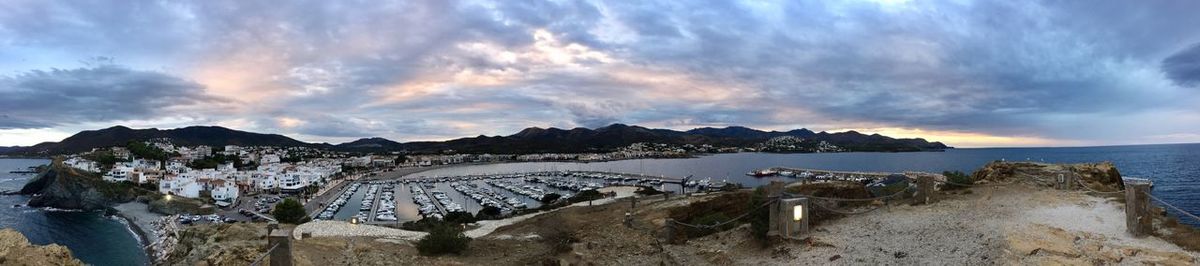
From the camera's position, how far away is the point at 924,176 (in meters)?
13.5

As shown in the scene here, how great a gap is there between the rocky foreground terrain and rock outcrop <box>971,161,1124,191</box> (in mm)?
52

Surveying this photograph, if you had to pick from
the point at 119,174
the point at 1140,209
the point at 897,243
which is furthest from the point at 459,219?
the point at 119,174

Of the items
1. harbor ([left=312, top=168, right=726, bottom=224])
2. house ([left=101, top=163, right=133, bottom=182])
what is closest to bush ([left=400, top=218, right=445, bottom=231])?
harbor ([left=312, top=168, right=726, bottom=224])

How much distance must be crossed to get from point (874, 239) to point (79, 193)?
7067 cm

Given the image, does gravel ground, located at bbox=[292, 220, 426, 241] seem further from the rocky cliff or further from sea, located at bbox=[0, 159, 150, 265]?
the rocky cliff

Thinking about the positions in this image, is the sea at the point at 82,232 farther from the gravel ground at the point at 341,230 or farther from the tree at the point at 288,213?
the gravel ground at the point at 341,230

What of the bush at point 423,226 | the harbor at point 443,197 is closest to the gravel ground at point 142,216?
the harbor at point 443,197

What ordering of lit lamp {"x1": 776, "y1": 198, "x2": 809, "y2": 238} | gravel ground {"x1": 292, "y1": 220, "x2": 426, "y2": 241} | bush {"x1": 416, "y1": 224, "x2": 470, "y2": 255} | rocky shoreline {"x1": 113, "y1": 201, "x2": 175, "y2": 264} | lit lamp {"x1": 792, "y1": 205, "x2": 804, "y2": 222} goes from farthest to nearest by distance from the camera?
1. rocky shoreline {"x1": 113, "y1": 201, "x2": 175, "y2": 264}
2. gravel ground {"x1": 292, "y1": 220, "x2": 426, "y2": 241}
3. bush {"x1": 416, "y1": 224, "x2": 470, "y2": 255}
4. lit lamp {"x1": 792, "y1": 205, "x2": 804, "y2": 222}
5. lit lamp {"x1": 776, "y1": 198, "x2": 809, "y2": 238}

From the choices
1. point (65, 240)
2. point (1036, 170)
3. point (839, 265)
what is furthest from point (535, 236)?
point (65, 240)

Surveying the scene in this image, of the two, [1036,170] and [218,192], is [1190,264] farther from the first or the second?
[218,192]

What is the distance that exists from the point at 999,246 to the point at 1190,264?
192cm

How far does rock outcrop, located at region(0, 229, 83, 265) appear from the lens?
282 inches

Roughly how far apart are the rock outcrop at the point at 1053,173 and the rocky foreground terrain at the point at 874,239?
0.05m

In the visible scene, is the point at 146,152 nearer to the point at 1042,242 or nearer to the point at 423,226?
the point at 423,226
